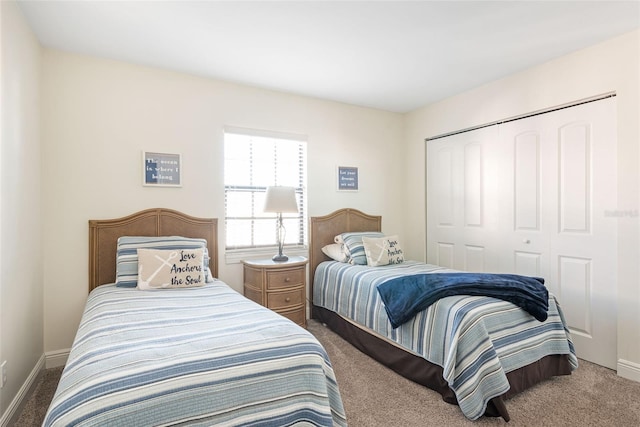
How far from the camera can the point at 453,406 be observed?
209cm

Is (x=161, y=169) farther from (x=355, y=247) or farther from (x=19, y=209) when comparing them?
(x=355, y=247)

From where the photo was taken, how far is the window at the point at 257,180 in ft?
11.2

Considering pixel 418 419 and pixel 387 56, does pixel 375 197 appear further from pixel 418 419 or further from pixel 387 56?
pixel 418 419

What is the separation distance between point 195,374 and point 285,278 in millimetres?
1902

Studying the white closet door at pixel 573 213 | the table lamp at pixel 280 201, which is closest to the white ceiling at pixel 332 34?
the white closet door at pixel 573 213

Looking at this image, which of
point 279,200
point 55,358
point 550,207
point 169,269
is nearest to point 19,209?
point 169,269

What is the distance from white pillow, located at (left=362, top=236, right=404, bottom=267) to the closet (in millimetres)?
817

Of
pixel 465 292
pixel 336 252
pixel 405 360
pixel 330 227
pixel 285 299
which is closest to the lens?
pixel 465 292

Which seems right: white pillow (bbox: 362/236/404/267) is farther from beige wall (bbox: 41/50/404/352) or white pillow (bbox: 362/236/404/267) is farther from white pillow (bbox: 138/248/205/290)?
white pillow (bbox: 138/248/205/290)

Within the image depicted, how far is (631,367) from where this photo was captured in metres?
2.45

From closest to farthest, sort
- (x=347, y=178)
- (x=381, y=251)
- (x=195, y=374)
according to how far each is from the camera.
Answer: (x=195, y=374), (x=381, y=251), (x=347, y=178)

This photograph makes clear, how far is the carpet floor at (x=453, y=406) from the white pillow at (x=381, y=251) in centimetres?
107

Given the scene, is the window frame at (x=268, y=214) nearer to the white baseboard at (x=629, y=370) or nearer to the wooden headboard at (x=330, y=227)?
the wooden headboard at (x=330, y=227)

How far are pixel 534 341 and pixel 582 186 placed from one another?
140 centimetres
